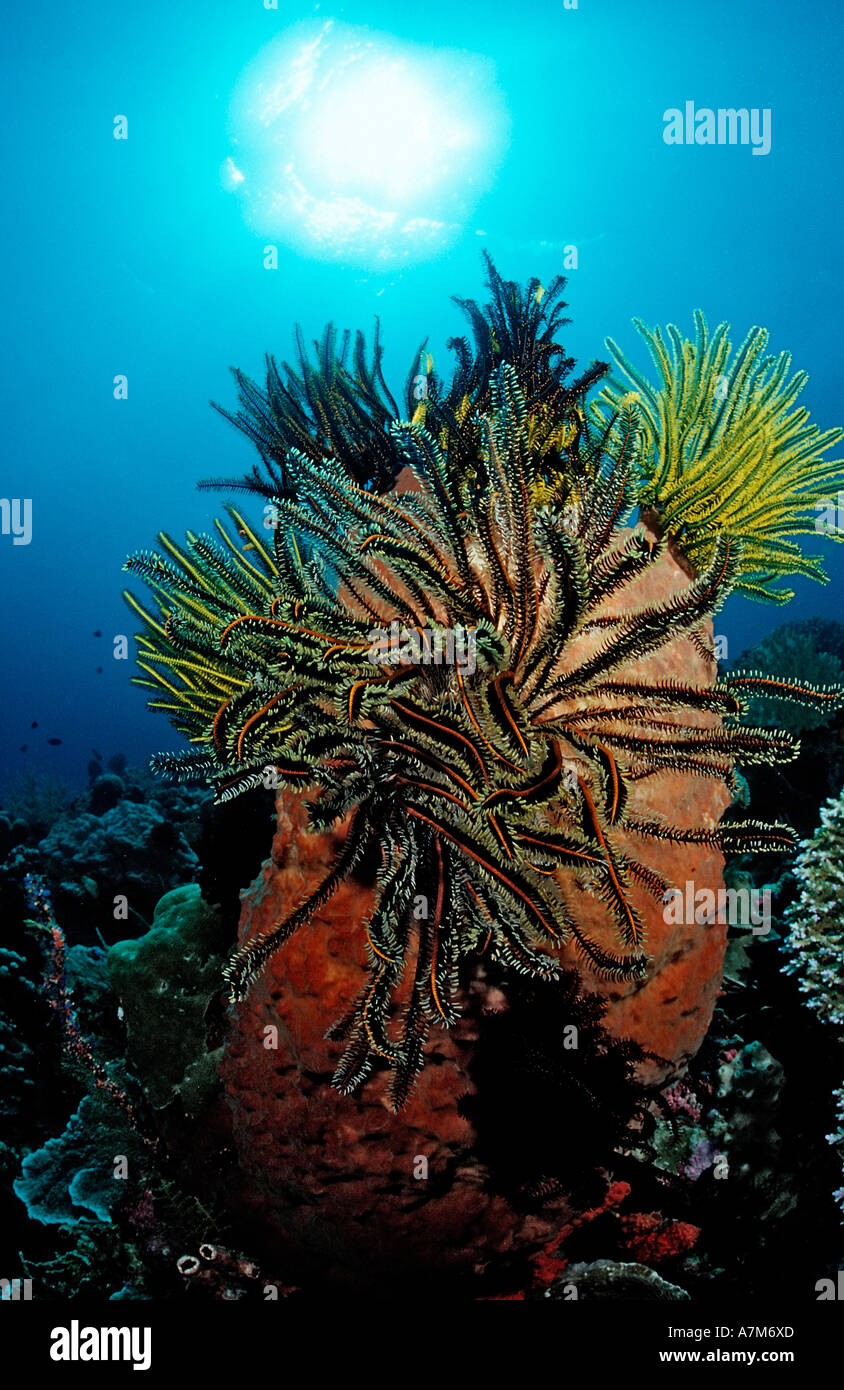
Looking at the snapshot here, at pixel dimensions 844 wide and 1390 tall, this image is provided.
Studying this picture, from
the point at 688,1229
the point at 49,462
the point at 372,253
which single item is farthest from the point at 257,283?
the point at 688,1229

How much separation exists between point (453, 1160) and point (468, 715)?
2092 mm

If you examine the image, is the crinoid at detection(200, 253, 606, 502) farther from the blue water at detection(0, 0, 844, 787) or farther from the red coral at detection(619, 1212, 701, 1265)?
the blue water at detection(0, 0, 844, 787)

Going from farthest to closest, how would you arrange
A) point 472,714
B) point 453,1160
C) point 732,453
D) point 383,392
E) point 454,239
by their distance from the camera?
point 454,239
point 383,392
point 732,453
point 453,1160
point 472,714

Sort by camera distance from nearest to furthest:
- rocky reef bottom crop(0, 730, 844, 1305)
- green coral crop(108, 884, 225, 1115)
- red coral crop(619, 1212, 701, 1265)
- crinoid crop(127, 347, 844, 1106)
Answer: crinoid crop(127, 347, 844, 1106) → rocky reef bottom crop(0, 730, 844, 1305) → red coral crop(619, 1212, 701, 1265) → green coral crop(108, 884, 225, 1115)

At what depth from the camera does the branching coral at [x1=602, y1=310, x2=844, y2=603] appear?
305 cm

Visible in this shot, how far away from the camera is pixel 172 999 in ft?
11.8

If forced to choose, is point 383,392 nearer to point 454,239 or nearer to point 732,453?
point 732,453

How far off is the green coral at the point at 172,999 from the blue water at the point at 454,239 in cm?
2514

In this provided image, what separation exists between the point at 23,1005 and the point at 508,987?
4413 mm

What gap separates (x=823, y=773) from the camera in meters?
6.06

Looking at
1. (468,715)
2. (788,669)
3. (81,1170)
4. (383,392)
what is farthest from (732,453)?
(788,669)

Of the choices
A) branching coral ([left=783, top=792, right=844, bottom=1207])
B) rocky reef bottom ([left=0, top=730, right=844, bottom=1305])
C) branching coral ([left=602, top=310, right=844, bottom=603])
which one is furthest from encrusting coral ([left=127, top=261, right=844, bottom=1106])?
branching coral ([left=783, top=792, right=844, bottom=1207])

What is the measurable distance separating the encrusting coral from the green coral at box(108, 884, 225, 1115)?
1.52 meters

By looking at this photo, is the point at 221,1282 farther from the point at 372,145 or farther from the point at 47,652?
the point at 47,652
